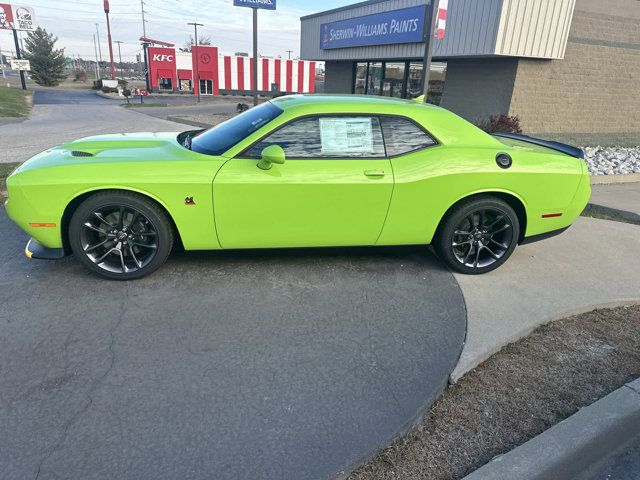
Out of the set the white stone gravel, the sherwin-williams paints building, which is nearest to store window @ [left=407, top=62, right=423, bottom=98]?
the sherwin-williams paints building

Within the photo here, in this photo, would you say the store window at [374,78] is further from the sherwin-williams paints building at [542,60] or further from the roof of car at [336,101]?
the roof of car at [336,101]

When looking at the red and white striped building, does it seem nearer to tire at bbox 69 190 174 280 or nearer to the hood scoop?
the hood scoop

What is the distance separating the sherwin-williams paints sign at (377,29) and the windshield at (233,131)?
11122mm

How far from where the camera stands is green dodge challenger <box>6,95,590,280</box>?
3420 millimetres

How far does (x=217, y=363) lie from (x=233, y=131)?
2074mm

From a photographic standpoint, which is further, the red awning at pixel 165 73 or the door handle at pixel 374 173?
the red awning at pixel 165 73

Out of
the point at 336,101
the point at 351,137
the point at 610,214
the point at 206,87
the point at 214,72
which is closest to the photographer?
the point at 351,137

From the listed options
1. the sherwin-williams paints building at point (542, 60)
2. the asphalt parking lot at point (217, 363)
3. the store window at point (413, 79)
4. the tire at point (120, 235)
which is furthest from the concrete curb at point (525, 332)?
the store window at point (413, 79)

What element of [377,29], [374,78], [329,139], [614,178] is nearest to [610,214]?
[614,178]

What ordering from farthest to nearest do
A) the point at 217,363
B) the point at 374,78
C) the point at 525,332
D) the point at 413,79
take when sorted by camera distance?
the point at 374,78 < the point at 413,79 < the point at 525,332 < the point at 217,363

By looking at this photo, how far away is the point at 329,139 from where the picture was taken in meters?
3.71

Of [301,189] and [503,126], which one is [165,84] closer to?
[503,126]

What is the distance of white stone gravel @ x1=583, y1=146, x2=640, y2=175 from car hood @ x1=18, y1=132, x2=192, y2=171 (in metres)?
7.93

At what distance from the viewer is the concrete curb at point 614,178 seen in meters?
8.09
